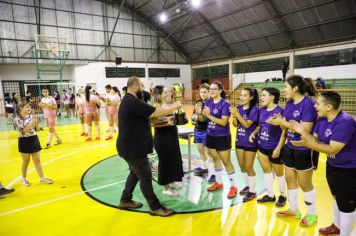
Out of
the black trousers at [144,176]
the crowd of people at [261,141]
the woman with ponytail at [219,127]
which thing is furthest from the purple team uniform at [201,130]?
the black trousers at [144,176]

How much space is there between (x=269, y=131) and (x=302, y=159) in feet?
2.15

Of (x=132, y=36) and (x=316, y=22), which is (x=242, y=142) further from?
(x=132, y=36)

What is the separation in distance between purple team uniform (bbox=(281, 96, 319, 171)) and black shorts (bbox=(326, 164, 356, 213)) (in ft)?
1.34

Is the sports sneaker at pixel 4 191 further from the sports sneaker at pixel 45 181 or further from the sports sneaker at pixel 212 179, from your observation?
the sports sneaker at pixel 212 179

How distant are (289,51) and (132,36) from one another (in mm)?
16161

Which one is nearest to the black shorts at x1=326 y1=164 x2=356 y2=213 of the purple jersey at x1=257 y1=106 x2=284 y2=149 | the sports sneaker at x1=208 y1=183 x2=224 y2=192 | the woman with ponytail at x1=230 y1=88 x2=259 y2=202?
the purple jersey at x1=257 y1=106 x2=284 y2=149

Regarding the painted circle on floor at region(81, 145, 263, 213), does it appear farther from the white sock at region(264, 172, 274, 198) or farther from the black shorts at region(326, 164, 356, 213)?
the black shorts at region(326, 164, 356, 213)

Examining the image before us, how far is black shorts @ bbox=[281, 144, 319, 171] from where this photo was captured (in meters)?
3.13

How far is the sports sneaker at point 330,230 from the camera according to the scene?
10.2ft

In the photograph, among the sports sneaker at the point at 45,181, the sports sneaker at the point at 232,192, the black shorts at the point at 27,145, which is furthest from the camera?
the sports sneaker at the point at 45,181

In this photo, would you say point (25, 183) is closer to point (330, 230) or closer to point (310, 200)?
point (310, 200)

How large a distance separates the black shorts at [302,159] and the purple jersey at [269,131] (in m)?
0.36

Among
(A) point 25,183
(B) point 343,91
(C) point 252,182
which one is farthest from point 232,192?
(B) point 343,91

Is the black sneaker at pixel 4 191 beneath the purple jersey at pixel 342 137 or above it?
beneath
